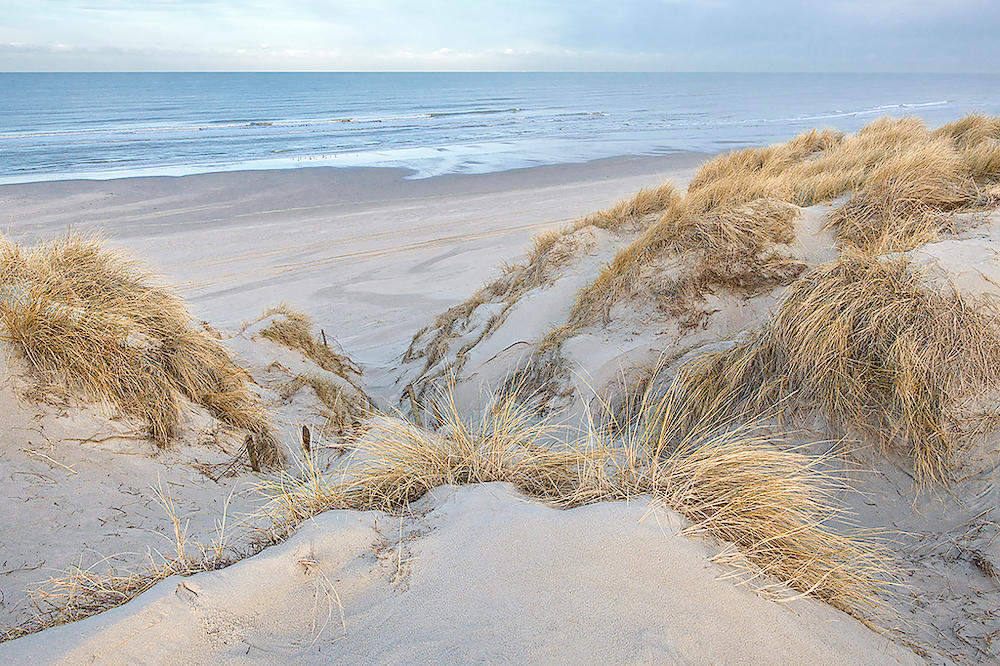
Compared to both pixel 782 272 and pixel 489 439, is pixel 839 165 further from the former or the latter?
pixel 489 439

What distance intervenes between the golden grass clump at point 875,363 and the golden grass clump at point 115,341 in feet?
11.0

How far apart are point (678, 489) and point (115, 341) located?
3.56 meters

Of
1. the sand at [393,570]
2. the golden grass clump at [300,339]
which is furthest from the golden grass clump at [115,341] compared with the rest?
the golden grass clump at [300,339]

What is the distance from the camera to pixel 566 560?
224cm

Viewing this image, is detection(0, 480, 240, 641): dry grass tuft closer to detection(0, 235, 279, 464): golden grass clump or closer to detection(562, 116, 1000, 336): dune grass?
detection(0, 235, 279, 464): golden grass clump

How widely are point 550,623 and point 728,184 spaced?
220 inches

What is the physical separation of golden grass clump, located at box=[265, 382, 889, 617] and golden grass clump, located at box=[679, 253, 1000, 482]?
556 mm

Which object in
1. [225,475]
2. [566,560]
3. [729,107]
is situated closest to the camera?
[566,560]

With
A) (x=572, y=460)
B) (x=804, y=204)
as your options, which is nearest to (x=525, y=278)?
(x=804, y=204)

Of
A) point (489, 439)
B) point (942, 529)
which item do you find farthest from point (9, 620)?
point (942, 529)

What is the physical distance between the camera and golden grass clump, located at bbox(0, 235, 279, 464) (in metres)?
3.76

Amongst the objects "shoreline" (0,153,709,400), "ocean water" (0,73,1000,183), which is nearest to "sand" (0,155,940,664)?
A: "shoreline" (0,153,709,400)

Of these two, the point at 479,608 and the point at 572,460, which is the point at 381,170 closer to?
the point at 572,460

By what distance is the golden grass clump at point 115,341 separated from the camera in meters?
3.76
